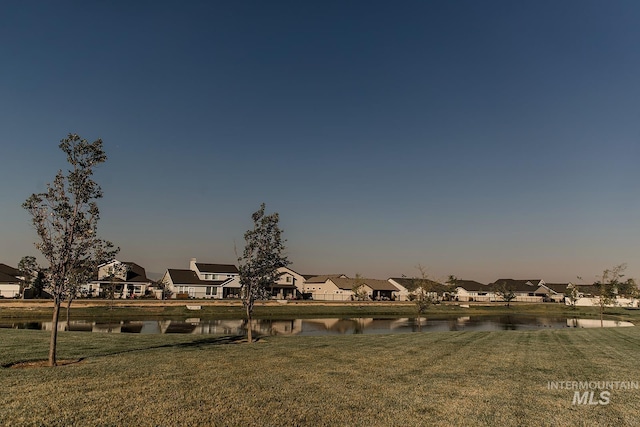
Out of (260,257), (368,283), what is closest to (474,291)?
(368,283)

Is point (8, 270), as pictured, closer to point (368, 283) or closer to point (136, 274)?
point (136, 274)

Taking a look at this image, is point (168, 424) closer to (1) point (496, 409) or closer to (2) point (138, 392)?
(2) point (138, 392)

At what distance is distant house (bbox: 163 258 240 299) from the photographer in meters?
87.4

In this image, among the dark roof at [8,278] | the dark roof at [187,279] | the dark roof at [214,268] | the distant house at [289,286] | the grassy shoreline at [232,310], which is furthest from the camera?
the distant house at [289,286]

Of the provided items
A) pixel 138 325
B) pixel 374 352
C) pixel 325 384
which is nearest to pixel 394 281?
pixel 138 325

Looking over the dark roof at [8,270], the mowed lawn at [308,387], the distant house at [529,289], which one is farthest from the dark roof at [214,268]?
the distant house at [529,289]

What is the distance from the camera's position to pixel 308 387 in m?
11.9

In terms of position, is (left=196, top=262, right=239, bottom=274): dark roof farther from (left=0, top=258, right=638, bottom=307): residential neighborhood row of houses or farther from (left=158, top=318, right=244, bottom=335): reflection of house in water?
(left=158, top=318, right=244, bottom=335): reflection of house in water

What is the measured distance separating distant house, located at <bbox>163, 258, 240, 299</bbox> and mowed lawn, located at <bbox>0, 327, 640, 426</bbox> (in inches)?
2726

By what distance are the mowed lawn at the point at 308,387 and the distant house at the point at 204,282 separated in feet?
227

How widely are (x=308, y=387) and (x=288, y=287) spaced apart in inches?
3585

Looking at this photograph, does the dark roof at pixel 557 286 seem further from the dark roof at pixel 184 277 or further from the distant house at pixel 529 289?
the dark roof at pixel 184 277

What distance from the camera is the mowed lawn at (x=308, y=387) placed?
9.16m

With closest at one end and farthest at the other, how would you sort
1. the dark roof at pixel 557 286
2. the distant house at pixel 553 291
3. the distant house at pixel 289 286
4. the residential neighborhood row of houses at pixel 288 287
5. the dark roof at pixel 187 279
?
the residential neighborhood row of houses at pixel 288 287 → the dark roof at pixel 187 279 → the distant house at pixel 289 286 → the distant house at pixel 553 291 → the dark roof at pixel 557 286
